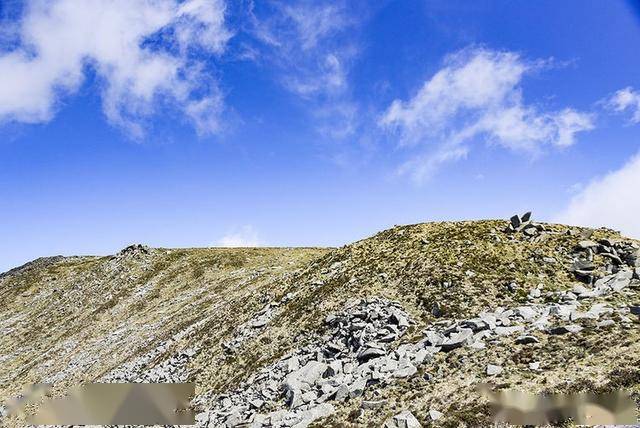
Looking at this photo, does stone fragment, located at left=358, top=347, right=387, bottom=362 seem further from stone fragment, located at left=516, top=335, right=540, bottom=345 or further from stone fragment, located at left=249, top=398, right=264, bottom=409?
stone fragment, located at left=516, top=335, right=540, bottom=345

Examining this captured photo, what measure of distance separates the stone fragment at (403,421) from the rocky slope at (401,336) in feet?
0.21

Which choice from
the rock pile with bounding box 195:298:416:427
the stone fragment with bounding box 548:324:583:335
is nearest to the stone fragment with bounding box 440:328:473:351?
the rock pile with bounding box 195:298:416:427

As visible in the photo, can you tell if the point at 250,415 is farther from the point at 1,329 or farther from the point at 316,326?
the point at 1,329

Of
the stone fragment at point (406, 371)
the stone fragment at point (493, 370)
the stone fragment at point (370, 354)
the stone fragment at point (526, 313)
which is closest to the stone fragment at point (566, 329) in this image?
Answer: the stone fragment at point (526, 313)

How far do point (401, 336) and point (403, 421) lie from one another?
32.3 feet

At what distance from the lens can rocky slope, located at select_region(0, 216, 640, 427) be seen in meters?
22.4

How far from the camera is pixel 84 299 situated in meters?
78.8

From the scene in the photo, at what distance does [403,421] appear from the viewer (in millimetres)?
Result: 20172

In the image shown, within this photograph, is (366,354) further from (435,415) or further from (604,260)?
(604,260)

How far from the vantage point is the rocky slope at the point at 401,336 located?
22.4 m

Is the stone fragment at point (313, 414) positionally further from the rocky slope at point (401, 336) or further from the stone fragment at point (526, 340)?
the stone fragment at point (526, 340)

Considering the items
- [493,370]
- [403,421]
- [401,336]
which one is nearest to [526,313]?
[493,370]

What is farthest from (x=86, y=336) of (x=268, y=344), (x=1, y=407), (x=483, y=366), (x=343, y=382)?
(x=483, y=366)

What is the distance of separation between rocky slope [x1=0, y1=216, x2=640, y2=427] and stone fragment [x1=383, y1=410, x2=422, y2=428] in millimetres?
65
